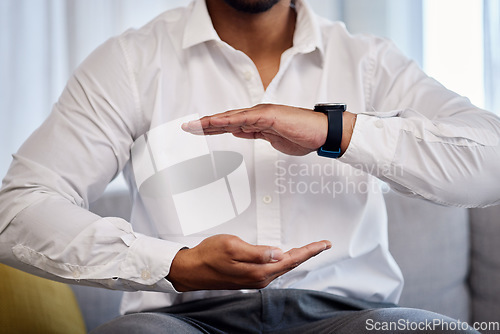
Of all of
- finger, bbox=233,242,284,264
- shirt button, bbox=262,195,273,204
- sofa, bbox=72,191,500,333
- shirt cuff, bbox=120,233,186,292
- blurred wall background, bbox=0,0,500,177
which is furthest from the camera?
blurred wall background, bbox=0,0,500,177

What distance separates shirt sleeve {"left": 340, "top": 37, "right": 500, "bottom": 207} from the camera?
85cm

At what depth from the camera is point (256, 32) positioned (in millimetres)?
1024

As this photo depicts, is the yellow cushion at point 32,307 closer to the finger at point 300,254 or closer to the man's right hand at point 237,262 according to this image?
the man's right hand at point 237,262

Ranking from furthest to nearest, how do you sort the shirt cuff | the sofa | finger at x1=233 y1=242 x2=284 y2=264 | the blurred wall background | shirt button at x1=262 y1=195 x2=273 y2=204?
the blurred wall background, the sofa, shirt button at x1=262 y1=195 x2=273 y2=204, the shirt cuff, finger at x1=233 y1=242 x2=284 y2=264

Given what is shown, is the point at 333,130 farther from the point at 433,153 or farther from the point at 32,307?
the point at 32,307

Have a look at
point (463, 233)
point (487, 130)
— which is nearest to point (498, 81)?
point (463, 233)

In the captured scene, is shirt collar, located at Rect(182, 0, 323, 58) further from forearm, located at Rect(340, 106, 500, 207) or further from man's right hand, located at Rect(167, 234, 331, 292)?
man's right hand, located at Rect(167, 234, 331, 292)

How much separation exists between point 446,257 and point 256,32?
70cm

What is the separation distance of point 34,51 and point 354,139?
1.06 m

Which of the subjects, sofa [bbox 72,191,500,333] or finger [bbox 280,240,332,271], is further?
sofa [bbox 72,191,500,333]

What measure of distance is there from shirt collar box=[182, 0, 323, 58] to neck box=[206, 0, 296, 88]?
3 centimetres

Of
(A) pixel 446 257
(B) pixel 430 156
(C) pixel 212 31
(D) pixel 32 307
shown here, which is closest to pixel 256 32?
(C) pixel 212 31

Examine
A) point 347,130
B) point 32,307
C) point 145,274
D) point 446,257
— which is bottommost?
point 446,257

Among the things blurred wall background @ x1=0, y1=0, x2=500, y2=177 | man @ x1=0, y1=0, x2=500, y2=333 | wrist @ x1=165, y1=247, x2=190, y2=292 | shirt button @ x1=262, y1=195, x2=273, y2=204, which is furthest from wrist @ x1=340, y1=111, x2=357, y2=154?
blurred wall background @ x1=0, y1=0, x2=500, y2=177
